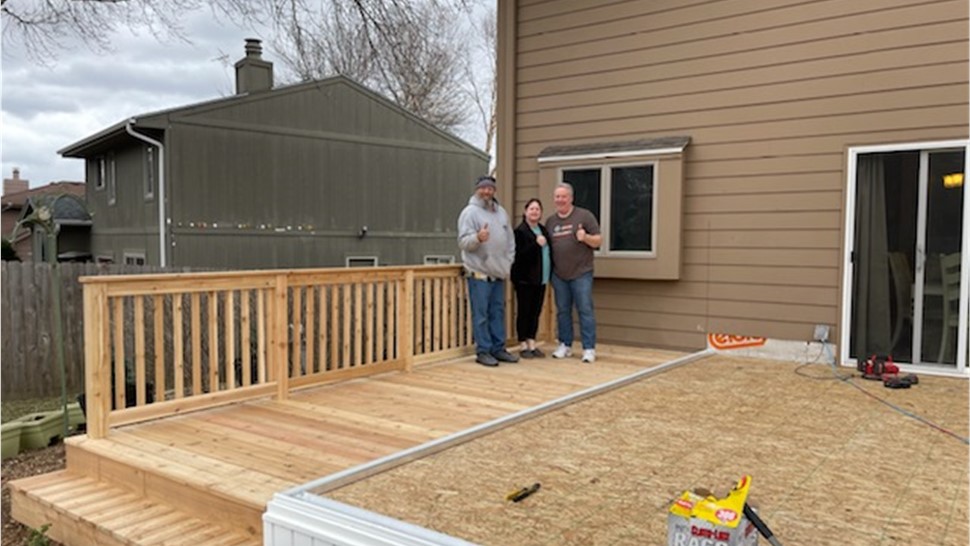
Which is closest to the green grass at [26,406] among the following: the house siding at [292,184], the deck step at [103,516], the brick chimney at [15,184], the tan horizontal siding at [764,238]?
the deck step at [103,516]

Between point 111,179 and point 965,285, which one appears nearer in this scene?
point 965,285

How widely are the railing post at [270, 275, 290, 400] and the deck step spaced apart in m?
1.18

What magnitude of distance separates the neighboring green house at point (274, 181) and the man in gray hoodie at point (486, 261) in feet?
26.0

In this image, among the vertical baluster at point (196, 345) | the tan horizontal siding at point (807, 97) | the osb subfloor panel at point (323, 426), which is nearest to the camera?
the osb subfloor panel at point (323, 426)

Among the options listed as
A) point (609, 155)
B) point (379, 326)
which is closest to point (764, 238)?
point (609, 155)

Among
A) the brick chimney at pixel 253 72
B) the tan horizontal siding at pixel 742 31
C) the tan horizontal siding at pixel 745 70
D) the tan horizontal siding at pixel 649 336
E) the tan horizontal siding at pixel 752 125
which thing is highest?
the brick chimney at pixel 253 72

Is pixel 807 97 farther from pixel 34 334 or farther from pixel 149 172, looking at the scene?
pixel 149 172

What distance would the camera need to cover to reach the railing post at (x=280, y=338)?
4262 mm

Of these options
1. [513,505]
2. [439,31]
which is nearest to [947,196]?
[513,505]

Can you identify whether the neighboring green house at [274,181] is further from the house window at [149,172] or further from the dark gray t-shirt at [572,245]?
the dark gray t-shirt at [572,245]

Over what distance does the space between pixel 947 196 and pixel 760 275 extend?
137 cm

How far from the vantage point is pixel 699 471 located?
9.52 ft

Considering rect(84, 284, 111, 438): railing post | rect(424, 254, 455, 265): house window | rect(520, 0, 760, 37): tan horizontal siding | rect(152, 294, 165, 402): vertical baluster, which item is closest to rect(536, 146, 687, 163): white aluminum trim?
rect(520, 0, 760, 37): tan horizontal siding

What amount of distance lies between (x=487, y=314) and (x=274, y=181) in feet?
28.4
